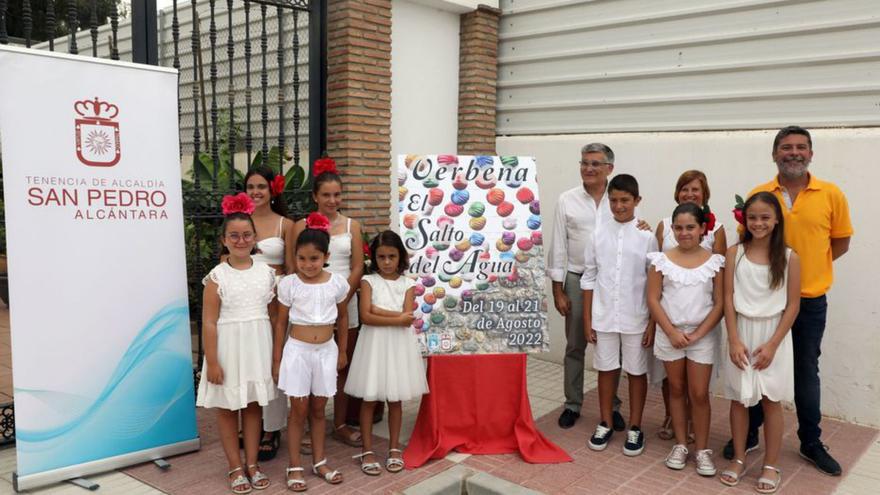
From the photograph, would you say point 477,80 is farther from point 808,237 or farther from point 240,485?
point 240,485

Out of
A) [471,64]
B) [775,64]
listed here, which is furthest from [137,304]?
[775,64]

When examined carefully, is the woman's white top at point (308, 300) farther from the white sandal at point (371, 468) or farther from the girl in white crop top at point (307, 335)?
the white sandal at point (371, 468)

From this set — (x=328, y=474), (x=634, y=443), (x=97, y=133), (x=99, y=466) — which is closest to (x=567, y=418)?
(x=634, y=443)

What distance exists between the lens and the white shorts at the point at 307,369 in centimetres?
367

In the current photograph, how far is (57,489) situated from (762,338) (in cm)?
405

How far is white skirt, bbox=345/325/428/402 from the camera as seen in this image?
13.0 feet

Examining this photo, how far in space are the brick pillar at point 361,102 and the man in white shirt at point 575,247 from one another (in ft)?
6.68

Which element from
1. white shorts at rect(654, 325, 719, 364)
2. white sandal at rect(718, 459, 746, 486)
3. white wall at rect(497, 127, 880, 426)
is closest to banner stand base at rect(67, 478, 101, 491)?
white shorts at rect(654, 325, 719, 364)

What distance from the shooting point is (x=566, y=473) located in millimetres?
4023

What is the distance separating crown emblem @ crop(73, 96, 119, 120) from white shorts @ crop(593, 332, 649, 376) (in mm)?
3286

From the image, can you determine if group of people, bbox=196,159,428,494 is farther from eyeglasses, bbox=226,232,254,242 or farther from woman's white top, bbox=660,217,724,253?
woman's white top, bbox=660,217,724,253

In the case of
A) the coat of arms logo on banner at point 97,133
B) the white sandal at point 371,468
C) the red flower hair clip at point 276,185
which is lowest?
the white sandal at point 371,468

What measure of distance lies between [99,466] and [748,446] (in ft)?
13.2

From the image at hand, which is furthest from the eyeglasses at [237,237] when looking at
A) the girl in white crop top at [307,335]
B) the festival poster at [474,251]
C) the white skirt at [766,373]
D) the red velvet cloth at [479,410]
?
the white skirt at [766,373]
